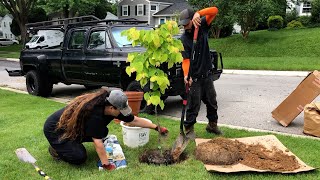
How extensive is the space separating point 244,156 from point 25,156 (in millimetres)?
2849

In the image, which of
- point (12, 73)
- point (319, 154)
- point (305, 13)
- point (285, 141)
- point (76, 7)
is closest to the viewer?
point (319, 154)

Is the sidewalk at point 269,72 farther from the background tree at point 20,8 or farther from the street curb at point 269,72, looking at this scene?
the background tree at point 20,8

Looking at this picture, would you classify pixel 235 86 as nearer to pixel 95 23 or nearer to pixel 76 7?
pixel 95 23

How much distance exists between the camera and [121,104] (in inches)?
158

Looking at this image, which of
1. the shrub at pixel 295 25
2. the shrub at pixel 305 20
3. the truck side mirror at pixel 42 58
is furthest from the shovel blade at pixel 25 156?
the shrub at pixel 305 20

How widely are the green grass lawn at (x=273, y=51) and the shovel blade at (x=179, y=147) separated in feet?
36.5

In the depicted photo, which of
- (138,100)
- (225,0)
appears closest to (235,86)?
(138,100)

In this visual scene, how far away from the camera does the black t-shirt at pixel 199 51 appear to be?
16.0ft

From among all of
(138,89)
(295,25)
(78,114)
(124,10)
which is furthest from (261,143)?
(124,10)

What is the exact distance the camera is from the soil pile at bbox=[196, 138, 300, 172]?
13.8 ft

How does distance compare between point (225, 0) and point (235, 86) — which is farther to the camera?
point (225, 0)

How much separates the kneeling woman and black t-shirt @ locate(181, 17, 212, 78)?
1.18m

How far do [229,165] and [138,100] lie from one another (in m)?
2.29

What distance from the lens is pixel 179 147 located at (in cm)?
473
